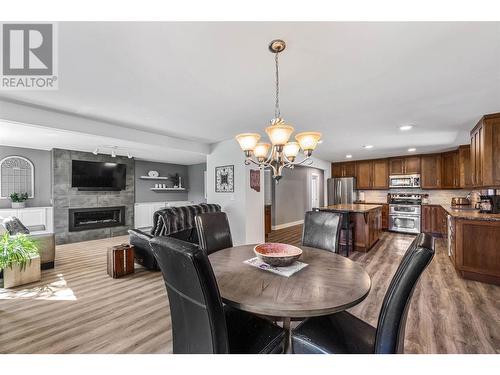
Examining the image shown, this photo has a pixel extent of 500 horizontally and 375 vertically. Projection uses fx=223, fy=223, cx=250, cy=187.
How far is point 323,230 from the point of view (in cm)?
234

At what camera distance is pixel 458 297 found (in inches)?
101

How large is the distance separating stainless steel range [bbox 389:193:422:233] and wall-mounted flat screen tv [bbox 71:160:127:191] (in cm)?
752

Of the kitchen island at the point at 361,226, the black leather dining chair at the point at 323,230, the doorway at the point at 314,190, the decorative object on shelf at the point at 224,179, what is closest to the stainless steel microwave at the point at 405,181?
the kitchen island at the point at 361,226

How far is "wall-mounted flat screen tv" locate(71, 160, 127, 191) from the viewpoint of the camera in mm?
5347

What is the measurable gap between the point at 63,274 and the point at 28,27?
10.5 feet

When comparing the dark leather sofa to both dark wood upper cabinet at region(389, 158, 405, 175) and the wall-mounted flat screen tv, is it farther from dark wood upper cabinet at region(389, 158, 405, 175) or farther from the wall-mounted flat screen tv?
dark wood upper cabinet at region(389, 158, 405, 175)

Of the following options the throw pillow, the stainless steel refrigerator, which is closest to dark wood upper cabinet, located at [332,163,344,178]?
the stainless steel refrigerator

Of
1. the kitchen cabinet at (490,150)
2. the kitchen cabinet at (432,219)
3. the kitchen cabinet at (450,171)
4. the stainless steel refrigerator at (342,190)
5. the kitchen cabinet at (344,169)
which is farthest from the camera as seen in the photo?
the kitchen cabinet at (344,169)

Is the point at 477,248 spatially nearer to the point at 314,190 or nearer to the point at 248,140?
the point at 248,140

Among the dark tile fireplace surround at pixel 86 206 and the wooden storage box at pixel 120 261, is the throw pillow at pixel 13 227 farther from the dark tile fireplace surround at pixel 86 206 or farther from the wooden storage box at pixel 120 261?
the dark tile fireplace surround at pixel 86 206

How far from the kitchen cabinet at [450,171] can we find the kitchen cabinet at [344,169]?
2157 mm

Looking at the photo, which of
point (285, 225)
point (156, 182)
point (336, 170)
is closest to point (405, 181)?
point (336, 170)

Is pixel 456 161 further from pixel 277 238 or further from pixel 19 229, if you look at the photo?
pixel 19 229

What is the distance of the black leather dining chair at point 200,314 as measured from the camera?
982 mm
